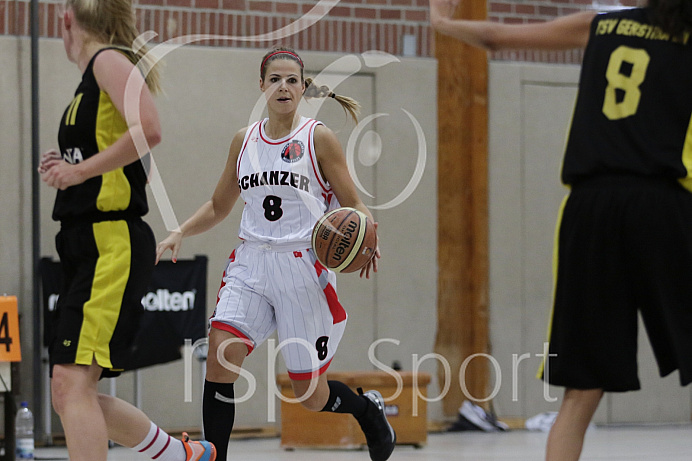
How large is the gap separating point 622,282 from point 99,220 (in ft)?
5.89

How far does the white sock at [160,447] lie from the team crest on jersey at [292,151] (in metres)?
1.34

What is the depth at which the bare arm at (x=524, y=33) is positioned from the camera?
2.81m

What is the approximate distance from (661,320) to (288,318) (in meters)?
1.89

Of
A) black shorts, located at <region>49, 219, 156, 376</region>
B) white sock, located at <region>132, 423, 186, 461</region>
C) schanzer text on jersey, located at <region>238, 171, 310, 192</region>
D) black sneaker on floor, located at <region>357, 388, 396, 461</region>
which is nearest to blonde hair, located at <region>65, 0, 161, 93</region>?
black shorts, located at <region>49, 219, 156, 376</region>

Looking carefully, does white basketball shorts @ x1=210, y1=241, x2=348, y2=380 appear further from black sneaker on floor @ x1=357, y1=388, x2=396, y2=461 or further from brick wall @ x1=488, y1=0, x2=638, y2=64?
brick wall @ x1=488, y1=0, x2=638, y2=64

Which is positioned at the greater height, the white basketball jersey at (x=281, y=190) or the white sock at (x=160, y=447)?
the white basketball jersey at (x=281, y=190)

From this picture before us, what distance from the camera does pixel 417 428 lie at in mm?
7008

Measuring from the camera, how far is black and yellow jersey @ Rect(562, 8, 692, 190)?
270 centimetres

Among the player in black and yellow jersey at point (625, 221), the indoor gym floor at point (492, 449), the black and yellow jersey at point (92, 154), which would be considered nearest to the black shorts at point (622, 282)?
the player in black and yellow jersey at point (625, 221)

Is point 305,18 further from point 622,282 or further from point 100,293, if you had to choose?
point 622,282

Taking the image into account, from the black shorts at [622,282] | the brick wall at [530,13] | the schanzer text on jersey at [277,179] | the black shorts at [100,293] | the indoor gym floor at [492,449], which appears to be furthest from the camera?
the brick wall at [530,13]

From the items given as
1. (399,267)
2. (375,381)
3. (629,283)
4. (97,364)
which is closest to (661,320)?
(629,283)

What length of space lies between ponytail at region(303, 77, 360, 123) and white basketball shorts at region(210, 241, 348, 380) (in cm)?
86

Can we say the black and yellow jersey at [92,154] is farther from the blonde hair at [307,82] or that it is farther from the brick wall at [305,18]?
the brick wall at [305,18]
